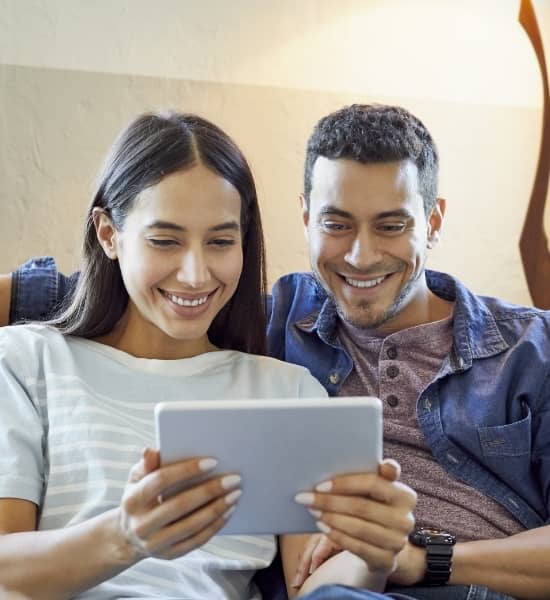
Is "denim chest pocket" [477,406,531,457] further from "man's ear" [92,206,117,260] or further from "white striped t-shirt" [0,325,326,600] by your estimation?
"man's ear" [92,206,117,260]

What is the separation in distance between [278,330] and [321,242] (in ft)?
0.60

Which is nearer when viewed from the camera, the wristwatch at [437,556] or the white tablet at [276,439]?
the white tablet at [276,439]

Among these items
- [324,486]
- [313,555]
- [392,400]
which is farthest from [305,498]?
[392,400]

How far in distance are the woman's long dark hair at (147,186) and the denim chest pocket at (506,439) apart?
38cm

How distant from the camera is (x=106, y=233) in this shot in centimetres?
124

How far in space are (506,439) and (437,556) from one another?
25cm

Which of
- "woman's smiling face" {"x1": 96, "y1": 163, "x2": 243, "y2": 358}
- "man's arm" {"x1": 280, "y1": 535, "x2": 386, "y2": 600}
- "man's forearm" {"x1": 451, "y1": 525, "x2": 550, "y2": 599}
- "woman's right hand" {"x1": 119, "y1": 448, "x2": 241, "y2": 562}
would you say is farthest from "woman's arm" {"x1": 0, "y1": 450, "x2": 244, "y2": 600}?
"man's forearm" {"x1": 451, "y1": 525, "x2": 550, "y2": 599}

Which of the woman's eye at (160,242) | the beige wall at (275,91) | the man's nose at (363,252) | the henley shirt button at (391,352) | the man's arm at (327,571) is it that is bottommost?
the man's arm at (327,571)

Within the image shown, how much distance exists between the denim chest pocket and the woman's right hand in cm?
55

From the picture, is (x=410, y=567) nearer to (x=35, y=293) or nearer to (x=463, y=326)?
(x=463, y=326)

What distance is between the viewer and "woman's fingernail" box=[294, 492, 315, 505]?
2.88 ft

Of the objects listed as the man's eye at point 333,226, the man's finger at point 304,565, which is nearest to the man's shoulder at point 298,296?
the man's eye at point 333,226

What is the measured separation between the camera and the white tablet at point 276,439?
820 mm

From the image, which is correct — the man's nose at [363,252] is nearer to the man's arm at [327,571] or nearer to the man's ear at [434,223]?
the man's ear at [434,223]
